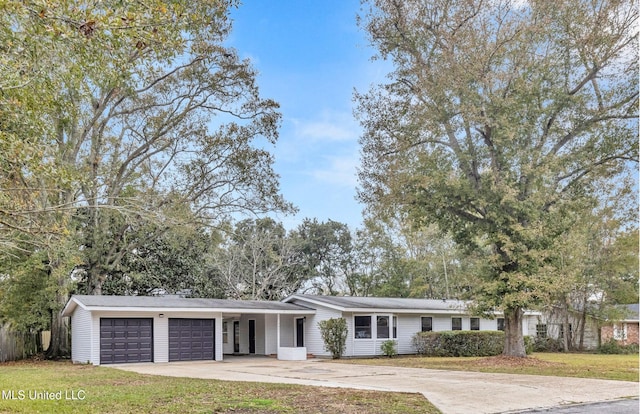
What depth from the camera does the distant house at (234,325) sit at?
2044cm

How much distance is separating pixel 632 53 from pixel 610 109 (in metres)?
1.85

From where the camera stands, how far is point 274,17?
14.8 m

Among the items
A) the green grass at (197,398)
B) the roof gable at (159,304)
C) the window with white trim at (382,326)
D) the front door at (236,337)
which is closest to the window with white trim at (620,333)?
the window with white trim at (382,326)

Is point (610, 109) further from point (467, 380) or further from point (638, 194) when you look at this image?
point (467, 380)

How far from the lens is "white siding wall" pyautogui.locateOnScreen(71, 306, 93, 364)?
20109 millimetres

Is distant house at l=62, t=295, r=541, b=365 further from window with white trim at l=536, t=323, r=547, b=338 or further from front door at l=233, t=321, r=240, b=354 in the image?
window with white trim at l=536, t=323, r=547, b=338

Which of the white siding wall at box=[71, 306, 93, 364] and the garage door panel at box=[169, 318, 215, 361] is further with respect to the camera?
the garage door panel at box=[169, 318, 215, 361]

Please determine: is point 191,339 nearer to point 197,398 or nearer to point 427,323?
point 427,323

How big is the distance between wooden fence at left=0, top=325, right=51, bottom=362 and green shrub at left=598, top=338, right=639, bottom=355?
27109 mm

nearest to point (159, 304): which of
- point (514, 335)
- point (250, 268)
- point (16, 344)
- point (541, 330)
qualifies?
point (16, 344)

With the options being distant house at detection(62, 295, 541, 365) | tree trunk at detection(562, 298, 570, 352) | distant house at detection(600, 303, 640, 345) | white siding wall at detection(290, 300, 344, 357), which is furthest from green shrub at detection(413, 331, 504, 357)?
distant house at detection(600, 303, 640, 345)

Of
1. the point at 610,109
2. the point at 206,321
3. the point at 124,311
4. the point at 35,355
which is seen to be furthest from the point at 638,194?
the point at 35,355

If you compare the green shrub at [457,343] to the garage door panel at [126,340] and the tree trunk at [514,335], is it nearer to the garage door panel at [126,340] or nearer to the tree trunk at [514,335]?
the tree trunk at [514,335]

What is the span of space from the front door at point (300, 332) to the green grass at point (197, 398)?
42.4 ft
